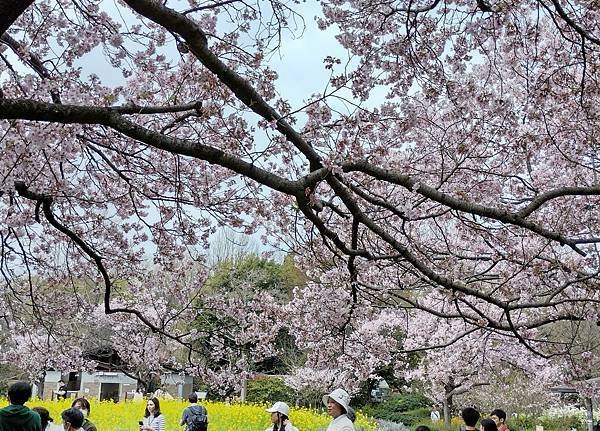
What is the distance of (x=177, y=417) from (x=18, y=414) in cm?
769

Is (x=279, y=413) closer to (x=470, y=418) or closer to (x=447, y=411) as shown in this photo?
(x=470, y=418)

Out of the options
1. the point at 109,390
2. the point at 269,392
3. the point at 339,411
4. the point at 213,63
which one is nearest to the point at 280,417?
the point at 339,411

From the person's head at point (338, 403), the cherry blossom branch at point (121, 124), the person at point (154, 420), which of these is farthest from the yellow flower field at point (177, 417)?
the cherry blossom branch at point (121, 124)

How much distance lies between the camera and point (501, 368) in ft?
45.0

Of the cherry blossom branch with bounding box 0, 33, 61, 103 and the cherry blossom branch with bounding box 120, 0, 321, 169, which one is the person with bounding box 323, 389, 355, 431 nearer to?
the cherry blossom branch with bounding box 120, 0, 321, 169

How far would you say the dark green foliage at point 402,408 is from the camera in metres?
17.4

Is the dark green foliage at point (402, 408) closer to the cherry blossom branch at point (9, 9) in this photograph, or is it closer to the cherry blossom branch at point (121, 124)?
the cherry blossom branch at point (121, 124)

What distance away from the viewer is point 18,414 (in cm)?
369

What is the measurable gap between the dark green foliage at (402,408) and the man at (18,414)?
49.3 feet

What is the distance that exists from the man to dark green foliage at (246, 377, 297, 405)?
1423 cm

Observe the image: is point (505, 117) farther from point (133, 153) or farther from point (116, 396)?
point (116, 396)

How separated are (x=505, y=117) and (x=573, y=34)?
820mm

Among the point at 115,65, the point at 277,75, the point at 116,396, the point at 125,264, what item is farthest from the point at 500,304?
the point at 116,396

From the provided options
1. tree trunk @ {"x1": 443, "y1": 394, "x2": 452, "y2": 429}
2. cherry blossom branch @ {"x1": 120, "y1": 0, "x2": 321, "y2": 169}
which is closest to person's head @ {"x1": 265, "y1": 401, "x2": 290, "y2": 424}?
cherry blossom branch @ {"x1": 120, "y1": 0, "x2": 321, "y2": 169}
